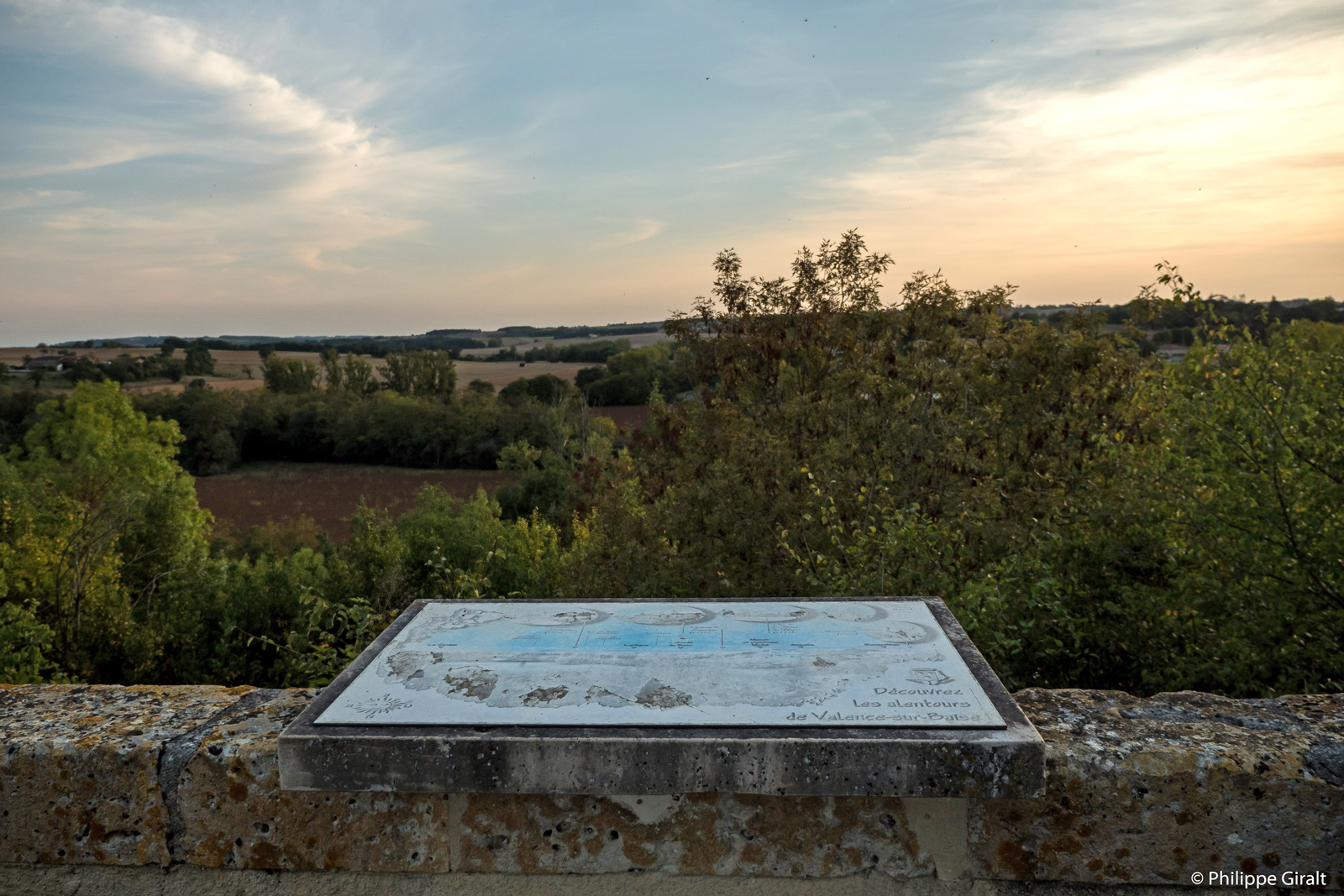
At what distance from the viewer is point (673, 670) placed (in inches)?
110

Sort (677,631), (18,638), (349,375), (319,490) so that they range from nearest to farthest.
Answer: (677,631) → (18,638) → (319,490) → (349,375)

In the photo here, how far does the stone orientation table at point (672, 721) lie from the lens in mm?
2330

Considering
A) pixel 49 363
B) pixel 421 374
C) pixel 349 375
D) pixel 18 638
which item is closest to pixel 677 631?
pixel 18 638

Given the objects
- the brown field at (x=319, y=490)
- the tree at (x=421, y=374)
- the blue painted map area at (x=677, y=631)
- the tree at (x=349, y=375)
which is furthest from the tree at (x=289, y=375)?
the blue painted map area at (x=677, y=631)

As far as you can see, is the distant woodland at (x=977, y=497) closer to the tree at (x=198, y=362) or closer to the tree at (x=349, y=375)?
the tree at (x=198, y=362)

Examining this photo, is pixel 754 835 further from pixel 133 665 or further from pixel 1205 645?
pixel 133 665

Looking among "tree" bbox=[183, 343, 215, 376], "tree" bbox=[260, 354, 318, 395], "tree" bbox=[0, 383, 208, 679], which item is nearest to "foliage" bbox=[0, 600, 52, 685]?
"tree" bbox=[0, 383, 208, 679]

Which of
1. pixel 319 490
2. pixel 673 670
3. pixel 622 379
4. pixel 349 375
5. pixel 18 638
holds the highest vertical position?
pixel 673 670

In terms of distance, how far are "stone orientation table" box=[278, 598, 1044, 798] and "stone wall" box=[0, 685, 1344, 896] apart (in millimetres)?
301

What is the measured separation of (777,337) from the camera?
9.74 metres

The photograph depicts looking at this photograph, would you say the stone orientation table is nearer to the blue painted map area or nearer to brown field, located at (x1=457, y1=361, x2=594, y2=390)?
the blue painted map area

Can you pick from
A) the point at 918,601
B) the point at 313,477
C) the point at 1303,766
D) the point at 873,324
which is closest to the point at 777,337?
the point at 873,324

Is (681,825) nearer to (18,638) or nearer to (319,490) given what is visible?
(18,638)

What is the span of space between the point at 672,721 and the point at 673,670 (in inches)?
14.7
